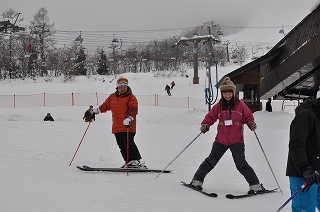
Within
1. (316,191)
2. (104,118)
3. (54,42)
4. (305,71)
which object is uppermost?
(54,42)

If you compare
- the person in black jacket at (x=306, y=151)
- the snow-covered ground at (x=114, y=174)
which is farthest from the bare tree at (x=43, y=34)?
the person in black jacket at (x=306, y=151)

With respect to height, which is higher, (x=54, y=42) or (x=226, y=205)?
(x=54, y=42)

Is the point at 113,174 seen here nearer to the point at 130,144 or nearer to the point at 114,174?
the point at 114,174

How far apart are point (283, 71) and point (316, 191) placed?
1484 cm

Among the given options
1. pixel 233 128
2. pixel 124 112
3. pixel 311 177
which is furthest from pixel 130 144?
pixel 311 177

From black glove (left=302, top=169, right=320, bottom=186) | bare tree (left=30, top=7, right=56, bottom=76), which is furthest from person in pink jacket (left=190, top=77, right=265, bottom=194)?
bare tree (left=30, top=7, right=56, bottom=76)

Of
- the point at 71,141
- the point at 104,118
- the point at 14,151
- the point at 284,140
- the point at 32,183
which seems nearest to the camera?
the point at 32,183

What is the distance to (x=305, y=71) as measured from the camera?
15828 millimetres

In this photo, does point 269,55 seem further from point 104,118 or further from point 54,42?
point 54,42

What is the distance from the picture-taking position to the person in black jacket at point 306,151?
303 centimetres

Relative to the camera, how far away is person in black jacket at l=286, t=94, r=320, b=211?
303 centimetres

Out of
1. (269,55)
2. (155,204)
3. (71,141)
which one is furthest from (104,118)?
(155,204)

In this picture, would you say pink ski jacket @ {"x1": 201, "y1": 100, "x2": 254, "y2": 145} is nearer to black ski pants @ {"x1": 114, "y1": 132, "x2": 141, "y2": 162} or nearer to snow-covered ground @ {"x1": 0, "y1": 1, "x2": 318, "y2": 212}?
snow-covered ground @ {"x1": 0, "y1": 1, "x2": 318, "y2": 212}

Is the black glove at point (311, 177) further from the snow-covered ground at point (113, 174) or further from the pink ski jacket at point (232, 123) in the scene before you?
the pink ski jacket at point (232, 123)
